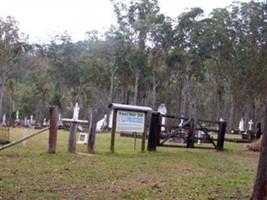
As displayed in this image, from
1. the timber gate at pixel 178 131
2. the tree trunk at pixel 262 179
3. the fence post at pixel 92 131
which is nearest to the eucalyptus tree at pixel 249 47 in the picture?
the timber gate at pixel 178 131

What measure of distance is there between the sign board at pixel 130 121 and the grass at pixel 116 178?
272cm

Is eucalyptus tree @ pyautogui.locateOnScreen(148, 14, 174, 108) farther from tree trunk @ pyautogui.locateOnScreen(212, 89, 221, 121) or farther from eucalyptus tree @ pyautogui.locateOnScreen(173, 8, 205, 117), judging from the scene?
tree trunk @ pyautogui.locateOnScreen(212, 89, 221, 121)

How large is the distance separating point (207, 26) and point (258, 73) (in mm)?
6176

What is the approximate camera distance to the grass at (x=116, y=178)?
281 inches

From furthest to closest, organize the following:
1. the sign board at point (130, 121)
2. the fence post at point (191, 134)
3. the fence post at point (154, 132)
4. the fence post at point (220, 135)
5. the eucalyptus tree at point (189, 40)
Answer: the eucalyptus tree at point (189, 40) < the fence post at point (220, 135) < the fence post at point (191, 134) < the fence post at point (154, 132) < the sign board at point (130, 121)

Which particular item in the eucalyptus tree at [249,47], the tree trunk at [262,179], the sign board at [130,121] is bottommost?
the tree trunk at [262,179]

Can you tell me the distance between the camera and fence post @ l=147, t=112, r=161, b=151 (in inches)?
631

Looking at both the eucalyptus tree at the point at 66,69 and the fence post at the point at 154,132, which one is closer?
the fence post at the point at 154,132

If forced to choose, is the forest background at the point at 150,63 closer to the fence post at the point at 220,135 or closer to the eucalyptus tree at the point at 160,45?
the eucalyptus tree at the point at 160,45

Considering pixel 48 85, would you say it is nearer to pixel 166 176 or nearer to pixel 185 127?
pixel 185 127

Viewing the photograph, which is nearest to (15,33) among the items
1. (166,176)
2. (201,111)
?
(201,111)

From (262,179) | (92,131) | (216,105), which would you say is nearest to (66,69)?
(216,105)

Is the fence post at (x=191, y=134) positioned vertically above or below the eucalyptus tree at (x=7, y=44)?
below

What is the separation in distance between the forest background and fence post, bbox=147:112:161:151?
17.4 metres
